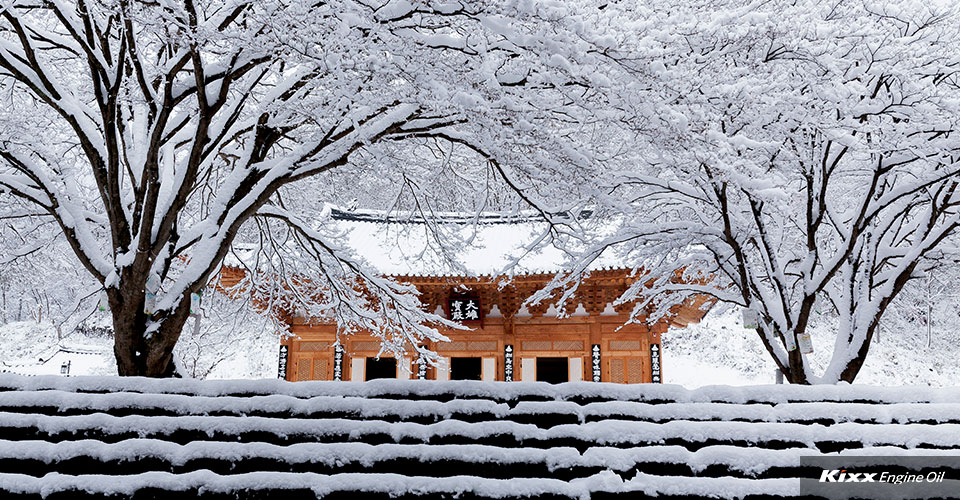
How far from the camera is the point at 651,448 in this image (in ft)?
10.9

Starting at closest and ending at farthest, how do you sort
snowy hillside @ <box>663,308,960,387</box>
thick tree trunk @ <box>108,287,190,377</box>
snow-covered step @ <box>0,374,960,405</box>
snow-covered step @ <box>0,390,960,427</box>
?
snow-covered step @ <box>0,390,960,427</box>, snow-covered step @ <box>0,374,960,405</box>, thick tree trunk @ <box>108,287,190,377</box>, snowy hillside @ <box>663,308,960,387</box>

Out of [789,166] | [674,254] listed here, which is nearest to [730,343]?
[674,254]

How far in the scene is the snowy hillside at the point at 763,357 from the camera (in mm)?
25938

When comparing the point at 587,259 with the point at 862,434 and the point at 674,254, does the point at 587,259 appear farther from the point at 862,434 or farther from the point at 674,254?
the point at 862,434

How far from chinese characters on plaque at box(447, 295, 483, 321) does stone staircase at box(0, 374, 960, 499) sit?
7971mm

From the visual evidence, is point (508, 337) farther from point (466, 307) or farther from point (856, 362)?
point (856, 362)

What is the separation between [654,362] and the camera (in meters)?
11.8

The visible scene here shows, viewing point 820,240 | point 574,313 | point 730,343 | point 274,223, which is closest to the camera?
point 274,223

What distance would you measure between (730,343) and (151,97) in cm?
3017

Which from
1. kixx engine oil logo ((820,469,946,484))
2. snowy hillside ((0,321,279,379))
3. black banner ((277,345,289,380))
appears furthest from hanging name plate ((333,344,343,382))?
snowy hillside ((0,321,279,379))

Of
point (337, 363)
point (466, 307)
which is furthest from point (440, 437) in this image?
point (337, 363)

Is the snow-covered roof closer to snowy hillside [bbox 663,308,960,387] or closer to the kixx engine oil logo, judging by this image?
the kixx engine oil logo

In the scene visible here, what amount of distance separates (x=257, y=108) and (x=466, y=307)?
6.98m

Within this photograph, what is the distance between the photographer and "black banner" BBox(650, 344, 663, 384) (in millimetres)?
11672
